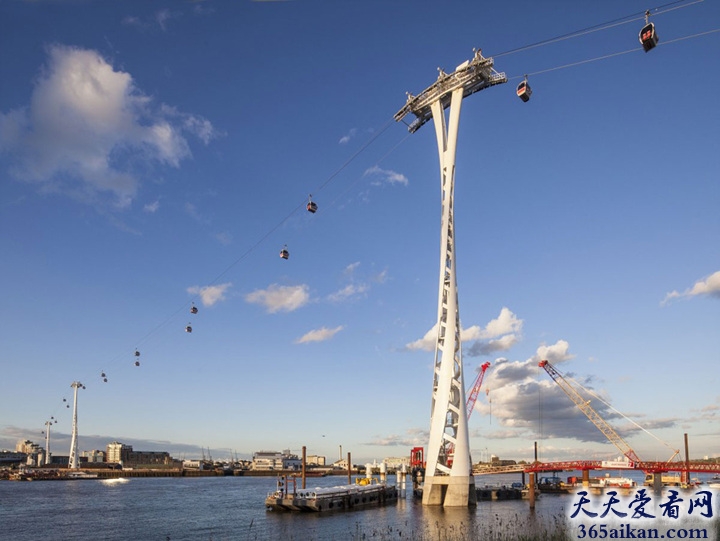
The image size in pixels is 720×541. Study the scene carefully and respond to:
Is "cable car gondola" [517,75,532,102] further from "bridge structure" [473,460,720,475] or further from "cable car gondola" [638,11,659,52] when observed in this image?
"bridge structure" [473,460,720,475]

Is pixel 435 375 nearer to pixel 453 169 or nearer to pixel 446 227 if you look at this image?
pixel 446 227

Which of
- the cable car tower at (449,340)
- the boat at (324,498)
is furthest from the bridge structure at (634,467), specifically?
the cable car tower at (449,340)

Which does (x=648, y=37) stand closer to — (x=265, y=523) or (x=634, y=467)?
(x=265, y=523)

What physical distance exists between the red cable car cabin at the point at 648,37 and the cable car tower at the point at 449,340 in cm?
4760

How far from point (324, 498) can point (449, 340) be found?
30403 millimetres

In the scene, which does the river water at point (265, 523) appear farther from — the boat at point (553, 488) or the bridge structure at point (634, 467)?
the boat at point (553, 488)

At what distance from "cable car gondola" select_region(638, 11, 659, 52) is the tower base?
56.7 meters

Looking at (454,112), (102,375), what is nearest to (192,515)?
(102,375)

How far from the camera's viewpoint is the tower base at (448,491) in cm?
6988

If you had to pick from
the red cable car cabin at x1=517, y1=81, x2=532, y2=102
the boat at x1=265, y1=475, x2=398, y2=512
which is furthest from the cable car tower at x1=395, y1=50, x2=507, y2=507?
the red cable car cabin at x1=517, y1=81, x2=532, y2=102

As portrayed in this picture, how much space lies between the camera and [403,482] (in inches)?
4218

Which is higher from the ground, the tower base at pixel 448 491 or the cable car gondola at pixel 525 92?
the cable car gondola at pixel 525 92

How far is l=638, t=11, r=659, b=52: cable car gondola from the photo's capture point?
2428cm

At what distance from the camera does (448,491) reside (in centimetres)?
7062
